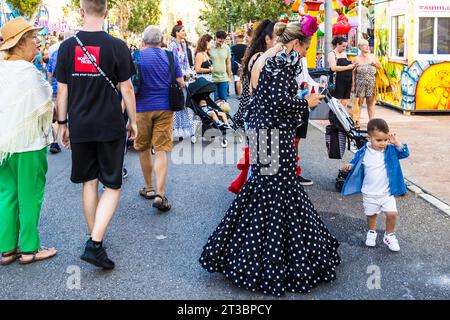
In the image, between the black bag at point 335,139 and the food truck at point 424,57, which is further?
the food truck at point 424,57

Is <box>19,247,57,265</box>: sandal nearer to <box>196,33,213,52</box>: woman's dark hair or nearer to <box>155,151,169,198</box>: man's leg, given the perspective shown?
<box>155,151,169,198</box>: man's leg

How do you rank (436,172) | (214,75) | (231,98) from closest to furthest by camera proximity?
(436,172) → (214,75) → (231,98)

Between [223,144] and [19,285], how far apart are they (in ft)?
19.8

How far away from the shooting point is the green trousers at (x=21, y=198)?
4.23 m

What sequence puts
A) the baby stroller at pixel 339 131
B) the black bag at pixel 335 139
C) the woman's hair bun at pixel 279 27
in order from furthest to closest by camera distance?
the black bag at pixel 335 139 → the baby stroller at pixel 339 131 → the woman's hair bun at pixel 279 27

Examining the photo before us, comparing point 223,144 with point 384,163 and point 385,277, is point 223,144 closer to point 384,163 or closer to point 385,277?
point 384,163

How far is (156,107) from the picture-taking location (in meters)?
5.71

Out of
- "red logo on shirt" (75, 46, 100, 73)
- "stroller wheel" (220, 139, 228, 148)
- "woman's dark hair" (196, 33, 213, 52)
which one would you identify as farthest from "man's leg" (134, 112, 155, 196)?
"woman's dark hair" (196, 33, 213, 52)

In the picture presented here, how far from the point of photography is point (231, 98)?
17.7 meters

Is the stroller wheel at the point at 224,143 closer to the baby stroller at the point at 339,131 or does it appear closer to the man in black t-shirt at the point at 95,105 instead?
the baby stroller at the point at 339,131

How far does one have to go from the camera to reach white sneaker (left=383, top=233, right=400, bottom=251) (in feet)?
14.8

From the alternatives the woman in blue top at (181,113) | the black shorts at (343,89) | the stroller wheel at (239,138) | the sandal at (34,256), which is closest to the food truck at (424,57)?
the black shorts at (343,89)

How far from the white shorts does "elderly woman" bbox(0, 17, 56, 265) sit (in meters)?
2.58
